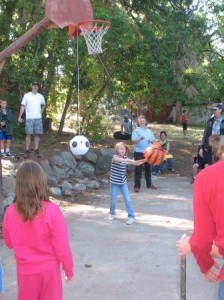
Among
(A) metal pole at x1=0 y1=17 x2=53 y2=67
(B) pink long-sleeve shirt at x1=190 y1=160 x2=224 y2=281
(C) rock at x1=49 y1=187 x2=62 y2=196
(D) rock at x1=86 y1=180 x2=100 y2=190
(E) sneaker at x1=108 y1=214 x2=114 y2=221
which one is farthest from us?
(D) rock at x1=86 y1=180 x2=100 y2=190

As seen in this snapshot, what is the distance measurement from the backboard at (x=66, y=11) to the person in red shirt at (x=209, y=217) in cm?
446

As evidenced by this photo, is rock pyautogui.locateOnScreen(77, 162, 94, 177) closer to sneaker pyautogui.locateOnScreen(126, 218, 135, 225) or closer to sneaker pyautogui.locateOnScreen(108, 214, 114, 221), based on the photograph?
sneaker pyautogui.locateOnScreen(108, 214, 114, 221)

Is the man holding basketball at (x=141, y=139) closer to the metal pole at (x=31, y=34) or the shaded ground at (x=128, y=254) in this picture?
the shaded ground at (x=128, y=254)

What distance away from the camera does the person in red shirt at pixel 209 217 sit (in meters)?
2.16

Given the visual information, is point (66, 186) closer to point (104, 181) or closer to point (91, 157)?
point (104, 181)

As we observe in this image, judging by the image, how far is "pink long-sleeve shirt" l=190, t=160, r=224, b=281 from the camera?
2.16 metres

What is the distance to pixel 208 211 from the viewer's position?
2.20 meters

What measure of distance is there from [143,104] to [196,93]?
353 centimetres

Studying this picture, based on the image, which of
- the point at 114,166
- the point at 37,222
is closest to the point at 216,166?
the point at 37,222

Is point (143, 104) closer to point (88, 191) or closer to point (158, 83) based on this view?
point (158, 83)

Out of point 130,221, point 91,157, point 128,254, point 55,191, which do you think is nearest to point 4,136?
point 55,191

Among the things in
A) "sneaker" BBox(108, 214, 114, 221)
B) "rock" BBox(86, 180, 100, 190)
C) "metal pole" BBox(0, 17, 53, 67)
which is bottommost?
"sneaker" BBox(108, 214, 114, 221)

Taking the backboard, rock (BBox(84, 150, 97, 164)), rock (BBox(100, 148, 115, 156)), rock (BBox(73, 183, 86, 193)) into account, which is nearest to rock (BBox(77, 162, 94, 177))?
rock (BBox(84, 150, 97, 164))

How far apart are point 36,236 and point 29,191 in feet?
1.00
